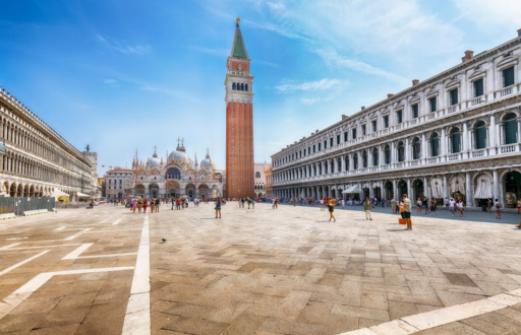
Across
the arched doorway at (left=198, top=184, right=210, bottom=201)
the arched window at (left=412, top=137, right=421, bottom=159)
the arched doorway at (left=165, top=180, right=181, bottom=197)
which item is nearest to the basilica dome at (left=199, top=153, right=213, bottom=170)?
the arched doorway at (left=198, top=184, right=210, bottom=201)

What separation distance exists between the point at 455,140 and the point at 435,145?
1.89 metres

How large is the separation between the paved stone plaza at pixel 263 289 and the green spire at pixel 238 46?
259 ft

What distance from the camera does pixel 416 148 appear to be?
27672 mm

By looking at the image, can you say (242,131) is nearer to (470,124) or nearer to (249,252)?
(470,124)

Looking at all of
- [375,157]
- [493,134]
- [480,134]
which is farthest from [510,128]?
[375,157]

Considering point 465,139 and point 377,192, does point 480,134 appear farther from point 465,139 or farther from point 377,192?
point 377,192

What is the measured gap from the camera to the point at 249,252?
24.4 ft

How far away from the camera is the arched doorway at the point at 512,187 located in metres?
19.8

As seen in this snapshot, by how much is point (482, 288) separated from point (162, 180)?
299ft

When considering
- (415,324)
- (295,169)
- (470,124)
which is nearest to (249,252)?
(415,324)

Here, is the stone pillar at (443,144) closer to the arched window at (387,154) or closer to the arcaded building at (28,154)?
the arched window at (387,154)

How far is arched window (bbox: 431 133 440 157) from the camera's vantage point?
25227 millimetres

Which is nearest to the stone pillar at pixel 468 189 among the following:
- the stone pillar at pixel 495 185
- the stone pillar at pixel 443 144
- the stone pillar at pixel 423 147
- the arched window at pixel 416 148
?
the stone pillar at pixel 495 185

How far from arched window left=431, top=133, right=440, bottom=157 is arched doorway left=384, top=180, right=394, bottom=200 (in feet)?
21.0
